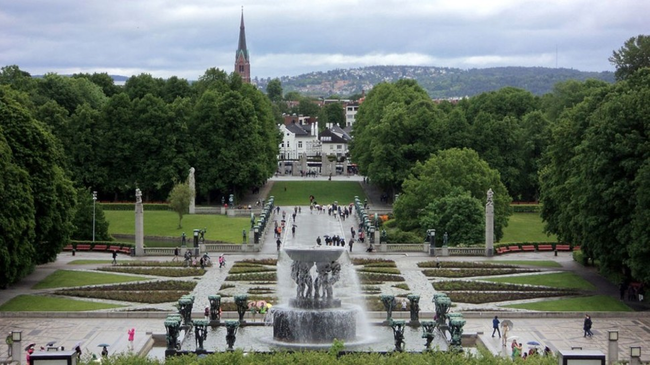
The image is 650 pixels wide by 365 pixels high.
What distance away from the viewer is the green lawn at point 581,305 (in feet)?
204

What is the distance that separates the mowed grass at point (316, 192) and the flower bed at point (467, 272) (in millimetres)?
47548

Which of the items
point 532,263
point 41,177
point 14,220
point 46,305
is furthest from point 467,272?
point 14,220

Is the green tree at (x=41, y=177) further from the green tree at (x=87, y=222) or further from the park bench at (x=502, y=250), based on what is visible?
the park bench at (x=502, y=250)

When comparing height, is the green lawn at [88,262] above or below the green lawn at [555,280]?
above

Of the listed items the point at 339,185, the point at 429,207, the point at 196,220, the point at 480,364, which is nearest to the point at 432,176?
the point at 429,207

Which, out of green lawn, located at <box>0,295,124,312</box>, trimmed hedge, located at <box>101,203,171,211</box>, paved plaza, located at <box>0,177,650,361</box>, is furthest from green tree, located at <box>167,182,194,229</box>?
green lawn, located at <box>0,295,124,312</box>

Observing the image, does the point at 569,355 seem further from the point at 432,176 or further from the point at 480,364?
the point at 432,176

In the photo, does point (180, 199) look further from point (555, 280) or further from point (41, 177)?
point (555, 280)

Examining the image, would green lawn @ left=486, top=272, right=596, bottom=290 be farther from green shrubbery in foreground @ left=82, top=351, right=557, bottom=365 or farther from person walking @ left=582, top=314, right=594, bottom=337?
green shrubbery in foreground @ left=82, top=351, right=557, bottom=365

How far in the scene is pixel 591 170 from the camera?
215 ft

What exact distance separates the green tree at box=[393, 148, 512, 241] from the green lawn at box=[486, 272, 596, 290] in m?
18.9

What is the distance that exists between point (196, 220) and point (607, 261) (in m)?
47.8

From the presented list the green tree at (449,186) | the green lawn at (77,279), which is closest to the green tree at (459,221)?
the green tree at (449,186)

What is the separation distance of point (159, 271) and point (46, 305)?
40.4ft
